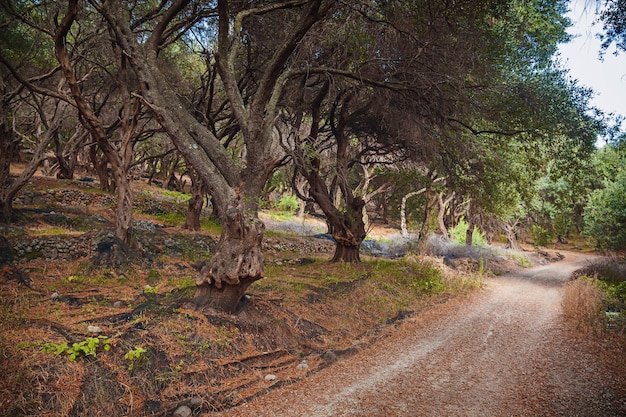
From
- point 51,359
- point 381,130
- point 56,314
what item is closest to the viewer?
point 51,359

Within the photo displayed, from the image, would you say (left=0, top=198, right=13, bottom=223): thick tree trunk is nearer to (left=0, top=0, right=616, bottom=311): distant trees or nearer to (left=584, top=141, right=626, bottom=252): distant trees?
(left=0, top=0, right=616, bottom=311): distant trees

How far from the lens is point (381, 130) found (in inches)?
436

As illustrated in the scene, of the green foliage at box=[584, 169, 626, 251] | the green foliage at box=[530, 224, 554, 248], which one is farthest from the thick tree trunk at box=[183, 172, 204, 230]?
the green foliage at box=[530, 224, 554, 248]

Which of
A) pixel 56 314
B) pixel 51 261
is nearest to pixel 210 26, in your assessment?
pixel 51 261

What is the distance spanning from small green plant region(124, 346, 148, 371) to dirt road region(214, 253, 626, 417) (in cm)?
112

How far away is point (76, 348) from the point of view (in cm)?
378

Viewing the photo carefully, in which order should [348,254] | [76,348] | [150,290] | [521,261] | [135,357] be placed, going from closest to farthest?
[76,348] < [135,357] < [150,290] < [348,254] < [521,261]

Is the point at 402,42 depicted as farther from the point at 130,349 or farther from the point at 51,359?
the point at 51,359

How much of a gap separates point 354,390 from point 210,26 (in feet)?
36.2

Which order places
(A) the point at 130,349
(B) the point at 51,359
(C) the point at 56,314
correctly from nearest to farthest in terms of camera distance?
(B) the point at 51,359, (A) the point at 130,349, (C) the point at 56,314

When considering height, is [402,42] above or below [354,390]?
above

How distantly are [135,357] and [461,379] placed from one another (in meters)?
3.94

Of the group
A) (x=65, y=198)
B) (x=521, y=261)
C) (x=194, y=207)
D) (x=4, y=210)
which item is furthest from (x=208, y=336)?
(x=521, y=261)

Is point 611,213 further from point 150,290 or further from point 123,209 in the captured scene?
point 123,209
